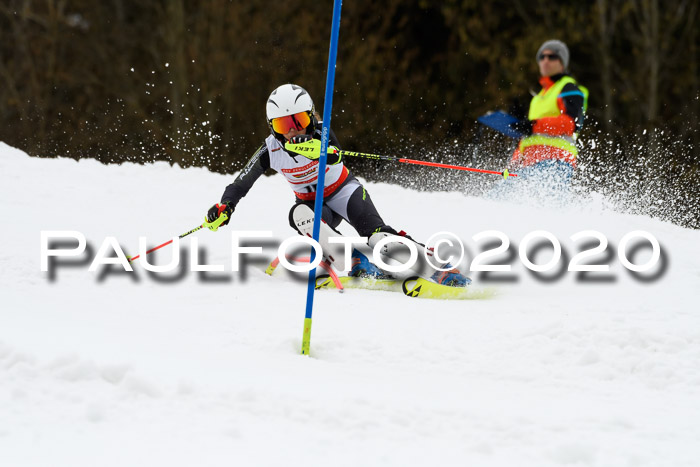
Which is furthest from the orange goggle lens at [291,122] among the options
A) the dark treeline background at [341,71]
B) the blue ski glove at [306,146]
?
the dark treeline background at [341,71]

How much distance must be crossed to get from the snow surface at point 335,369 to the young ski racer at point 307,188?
346 millimetres

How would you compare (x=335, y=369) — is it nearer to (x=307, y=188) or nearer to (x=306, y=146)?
(x=306, y=146)

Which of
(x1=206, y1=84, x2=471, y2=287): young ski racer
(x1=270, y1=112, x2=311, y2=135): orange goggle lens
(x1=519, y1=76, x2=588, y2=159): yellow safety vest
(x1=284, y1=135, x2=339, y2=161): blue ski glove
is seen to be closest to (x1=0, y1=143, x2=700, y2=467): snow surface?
(x1=206, y1=84, x2=471, y2=287): young ski racer

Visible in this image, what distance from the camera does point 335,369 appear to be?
332cm

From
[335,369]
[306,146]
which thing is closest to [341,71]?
[306,146]

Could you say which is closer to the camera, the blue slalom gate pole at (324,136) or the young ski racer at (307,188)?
the blue slalom gate pole at (324,136)

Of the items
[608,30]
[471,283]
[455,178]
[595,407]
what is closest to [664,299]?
[471,283]

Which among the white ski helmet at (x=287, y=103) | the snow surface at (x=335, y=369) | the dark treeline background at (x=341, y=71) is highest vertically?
the dark treeline background at (x=341, y=71)

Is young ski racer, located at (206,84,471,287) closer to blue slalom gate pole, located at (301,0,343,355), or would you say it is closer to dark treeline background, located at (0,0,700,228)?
blue slalom gate pole, located at (301,0,343,355)

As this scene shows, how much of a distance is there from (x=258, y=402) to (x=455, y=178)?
6575 millimetres

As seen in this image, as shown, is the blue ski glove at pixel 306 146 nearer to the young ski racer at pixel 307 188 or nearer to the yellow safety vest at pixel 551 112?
the young ski racer at pixel 307 188

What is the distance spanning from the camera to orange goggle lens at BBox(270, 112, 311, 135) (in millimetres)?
4848

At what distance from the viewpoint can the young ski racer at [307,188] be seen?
486 cm

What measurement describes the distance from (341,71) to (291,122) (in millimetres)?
10143
